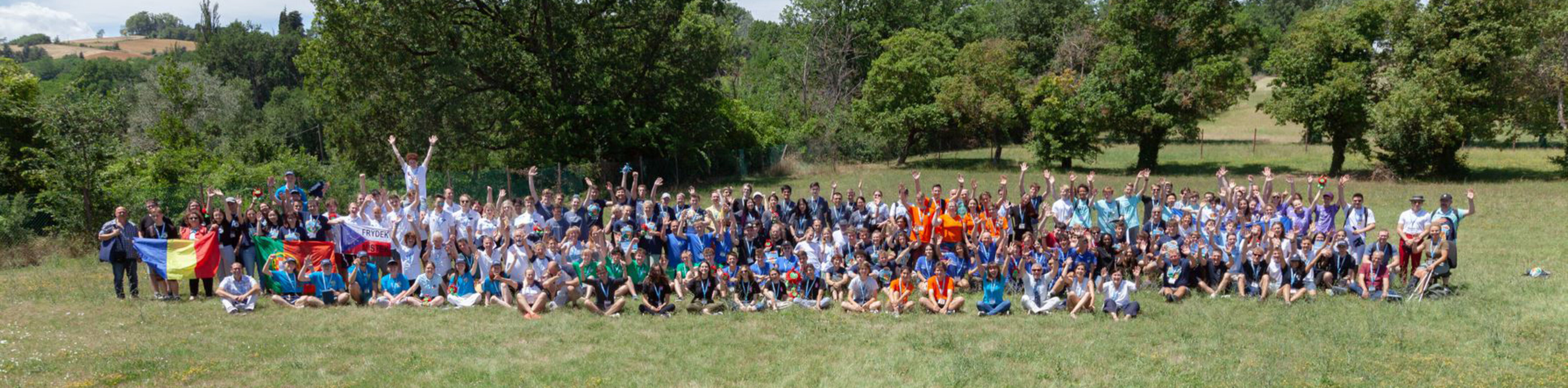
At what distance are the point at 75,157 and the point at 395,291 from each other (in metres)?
9.12

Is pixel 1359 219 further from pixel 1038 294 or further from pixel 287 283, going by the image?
pixel 287 283

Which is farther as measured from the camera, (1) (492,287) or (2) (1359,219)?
(2) (1359,219)

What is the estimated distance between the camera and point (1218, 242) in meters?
13.4

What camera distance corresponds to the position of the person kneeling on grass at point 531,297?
11.6 m

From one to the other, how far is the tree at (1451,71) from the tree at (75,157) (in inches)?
1321

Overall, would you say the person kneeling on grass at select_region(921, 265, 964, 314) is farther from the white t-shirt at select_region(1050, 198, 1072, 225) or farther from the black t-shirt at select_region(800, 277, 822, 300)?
the white t-shirt at select_region(1050, 198, 1072, 225)

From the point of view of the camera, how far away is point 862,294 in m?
11.9

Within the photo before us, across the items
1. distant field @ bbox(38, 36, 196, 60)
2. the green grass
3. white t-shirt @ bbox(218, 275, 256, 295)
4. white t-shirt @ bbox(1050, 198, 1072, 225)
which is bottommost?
the green grass

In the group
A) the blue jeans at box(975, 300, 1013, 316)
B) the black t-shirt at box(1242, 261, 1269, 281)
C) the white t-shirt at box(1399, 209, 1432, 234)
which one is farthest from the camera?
the white t-shirt at box(1399, 209, 1432, 234)

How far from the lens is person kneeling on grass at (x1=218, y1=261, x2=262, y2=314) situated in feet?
38.1

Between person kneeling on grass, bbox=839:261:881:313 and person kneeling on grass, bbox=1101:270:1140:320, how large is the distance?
282 cm

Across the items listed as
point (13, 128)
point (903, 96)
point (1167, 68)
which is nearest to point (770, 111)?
point (903, 96)

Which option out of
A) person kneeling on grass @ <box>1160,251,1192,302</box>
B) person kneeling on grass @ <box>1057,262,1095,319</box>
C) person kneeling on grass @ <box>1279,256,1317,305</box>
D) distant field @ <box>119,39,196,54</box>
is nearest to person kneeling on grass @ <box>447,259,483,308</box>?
person kneeling on grass @ <box>1057,262,1095,319</box>

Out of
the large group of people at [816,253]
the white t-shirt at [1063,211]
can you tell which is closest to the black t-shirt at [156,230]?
the large group of people at [816,253]
